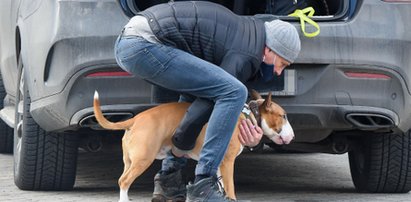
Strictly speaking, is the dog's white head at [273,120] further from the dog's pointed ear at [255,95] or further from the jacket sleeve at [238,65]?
the jacket sleeve at [238,65]

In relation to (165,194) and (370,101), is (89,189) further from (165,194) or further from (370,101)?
(370,101)

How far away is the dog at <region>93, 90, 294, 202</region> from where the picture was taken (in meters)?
5.91

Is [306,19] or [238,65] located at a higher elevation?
[306,19]

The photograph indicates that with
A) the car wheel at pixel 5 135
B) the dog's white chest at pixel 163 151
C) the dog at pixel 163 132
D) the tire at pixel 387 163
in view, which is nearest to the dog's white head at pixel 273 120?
the dog at pixel 163 132

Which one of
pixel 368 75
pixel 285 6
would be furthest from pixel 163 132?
pixel 285 6

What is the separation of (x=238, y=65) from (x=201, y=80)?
0.20 m

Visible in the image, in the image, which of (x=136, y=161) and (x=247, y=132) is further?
(x=247, y=132)

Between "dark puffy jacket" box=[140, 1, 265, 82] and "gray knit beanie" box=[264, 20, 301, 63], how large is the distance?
0.04m

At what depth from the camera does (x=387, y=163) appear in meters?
6.92

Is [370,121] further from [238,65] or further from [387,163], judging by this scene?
[238,65]

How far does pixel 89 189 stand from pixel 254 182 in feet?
3.90

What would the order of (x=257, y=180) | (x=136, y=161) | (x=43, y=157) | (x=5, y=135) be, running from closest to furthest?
(x=136, y=161) → (x=43, y=157) → (x=257, y=180) → (x=5, y=135)

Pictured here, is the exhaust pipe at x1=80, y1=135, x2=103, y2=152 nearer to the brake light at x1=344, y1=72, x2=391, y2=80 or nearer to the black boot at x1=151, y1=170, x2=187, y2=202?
the black boot at x1=151, y1=170, x2=187, y2=202

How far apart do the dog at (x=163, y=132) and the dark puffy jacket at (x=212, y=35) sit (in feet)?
0.97
